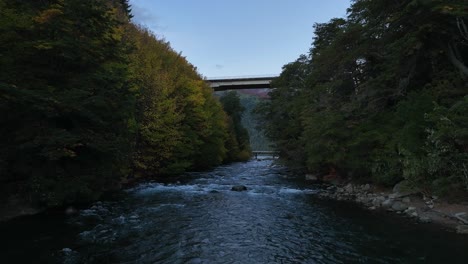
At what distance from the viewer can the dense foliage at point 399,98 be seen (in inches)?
525

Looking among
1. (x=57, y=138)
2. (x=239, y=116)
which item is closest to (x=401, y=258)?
(x=57, y=138)

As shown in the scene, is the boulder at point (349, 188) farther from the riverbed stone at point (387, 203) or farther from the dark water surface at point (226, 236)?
the riverbed stone at point (387, 203)

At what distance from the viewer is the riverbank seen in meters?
12.1

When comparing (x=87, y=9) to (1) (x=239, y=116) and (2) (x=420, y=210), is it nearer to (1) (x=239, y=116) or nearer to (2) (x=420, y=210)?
(2) (x=420, y=210)

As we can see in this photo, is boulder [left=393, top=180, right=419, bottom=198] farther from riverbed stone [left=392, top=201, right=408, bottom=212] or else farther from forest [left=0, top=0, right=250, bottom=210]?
forest [left=0, top=0, right=250, bottom=210]

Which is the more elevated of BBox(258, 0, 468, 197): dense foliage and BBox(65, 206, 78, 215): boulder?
BBox(258, 0, 468, 197): dense foliage

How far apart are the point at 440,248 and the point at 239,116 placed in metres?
69.2

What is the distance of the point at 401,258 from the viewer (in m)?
8.95

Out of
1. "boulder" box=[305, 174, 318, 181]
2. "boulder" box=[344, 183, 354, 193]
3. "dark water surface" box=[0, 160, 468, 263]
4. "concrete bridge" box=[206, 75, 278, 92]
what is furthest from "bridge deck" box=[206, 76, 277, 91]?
"dark water surface" box=[0, 160, 468, 263]

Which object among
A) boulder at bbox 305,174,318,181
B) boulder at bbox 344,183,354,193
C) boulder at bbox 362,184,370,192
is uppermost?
boulder at bbox 362,184,370,192

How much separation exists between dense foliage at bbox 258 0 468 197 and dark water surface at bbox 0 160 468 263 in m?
3.09

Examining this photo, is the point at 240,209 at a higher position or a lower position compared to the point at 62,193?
lower

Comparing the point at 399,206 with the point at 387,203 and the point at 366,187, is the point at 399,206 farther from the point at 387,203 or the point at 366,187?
the point at 366,187

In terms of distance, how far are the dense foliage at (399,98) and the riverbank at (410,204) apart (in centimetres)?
69
